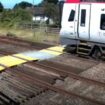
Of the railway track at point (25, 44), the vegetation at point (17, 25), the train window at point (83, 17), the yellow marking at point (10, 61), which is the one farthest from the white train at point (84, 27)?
the vegetation at point (17, 25)

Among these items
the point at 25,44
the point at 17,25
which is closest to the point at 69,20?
the point at 25,44

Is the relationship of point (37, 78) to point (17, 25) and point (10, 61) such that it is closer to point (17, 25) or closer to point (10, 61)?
point (10, 61)

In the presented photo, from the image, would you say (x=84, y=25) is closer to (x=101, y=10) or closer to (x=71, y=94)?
(x=101, y=10)

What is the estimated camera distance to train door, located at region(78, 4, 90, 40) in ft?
56.6

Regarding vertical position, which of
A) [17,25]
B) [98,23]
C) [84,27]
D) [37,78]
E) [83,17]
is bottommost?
[37,78]

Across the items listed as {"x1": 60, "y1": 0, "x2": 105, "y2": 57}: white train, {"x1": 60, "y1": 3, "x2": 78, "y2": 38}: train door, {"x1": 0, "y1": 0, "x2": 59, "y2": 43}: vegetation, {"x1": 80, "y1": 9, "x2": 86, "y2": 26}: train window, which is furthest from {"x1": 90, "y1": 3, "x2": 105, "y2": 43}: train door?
{"x1": 0, "y1": 0, "x2": 59, "y2": 43}: vegetation

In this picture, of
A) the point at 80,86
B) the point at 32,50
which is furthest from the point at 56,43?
the point at 80,86

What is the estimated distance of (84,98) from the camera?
11.0 metres

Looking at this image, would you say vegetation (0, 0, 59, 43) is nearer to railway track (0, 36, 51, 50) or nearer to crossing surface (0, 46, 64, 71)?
railway track (0, 36, 51, 50)

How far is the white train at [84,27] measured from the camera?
655 inches

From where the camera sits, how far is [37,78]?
1378 centimetres

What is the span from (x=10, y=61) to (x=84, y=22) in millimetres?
4155

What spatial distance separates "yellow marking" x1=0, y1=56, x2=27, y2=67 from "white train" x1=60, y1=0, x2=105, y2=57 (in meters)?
3.08

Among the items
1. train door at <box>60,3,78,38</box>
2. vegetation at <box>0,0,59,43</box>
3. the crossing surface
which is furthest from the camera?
vegetation at <box>0,0,59,43</box>
